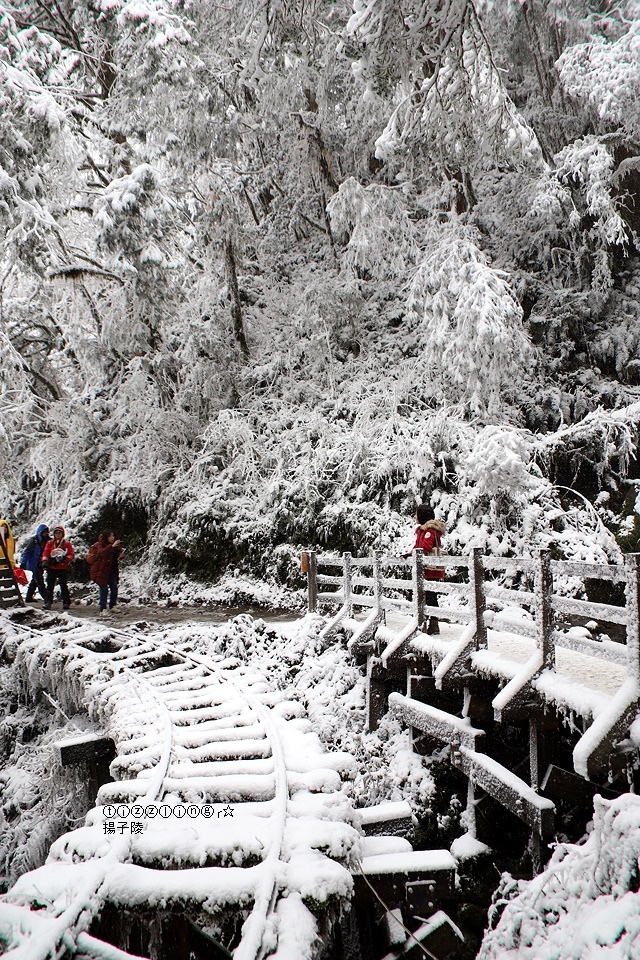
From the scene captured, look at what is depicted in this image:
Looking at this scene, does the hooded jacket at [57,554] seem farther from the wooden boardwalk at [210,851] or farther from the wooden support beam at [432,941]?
the wooden support beam at [432,941]

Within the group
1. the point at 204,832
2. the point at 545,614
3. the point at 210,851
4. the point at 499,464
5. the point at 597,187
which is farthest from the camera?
the point at 597,187

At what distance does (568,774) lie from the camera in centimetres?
555

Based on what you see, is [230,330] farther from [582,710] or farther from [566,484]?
[582,710]

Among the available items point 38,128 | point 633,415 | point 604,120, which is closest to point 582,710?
point 633,415

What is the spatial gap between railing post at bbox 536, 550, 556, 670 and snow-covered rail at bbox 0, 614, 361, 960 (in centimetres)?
242

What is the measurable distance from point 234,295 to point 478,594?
14.4 m

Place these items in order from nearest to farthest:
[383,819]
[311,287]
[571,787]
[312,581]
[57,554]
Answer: [383,819]
[571,787]
[312,581]
[57,554]
[311,287]

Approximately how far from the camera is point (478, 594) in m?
7.05

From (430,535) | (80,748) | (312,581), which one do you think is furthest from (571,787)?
(312,581)

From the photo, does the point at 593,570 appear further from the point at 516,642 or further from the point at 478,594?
the point at 516,642

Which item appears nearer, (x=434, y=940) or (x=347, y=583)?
(x=434, y=940)

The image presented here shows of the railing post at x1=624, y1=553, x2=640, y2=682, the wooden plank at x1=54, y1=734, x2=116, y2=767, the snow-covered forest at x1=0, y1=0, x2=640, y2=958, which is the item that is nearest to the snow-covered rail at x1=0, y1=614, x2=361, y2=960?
the wooden plank at x1=54, y1=734, x2=116, y2=767

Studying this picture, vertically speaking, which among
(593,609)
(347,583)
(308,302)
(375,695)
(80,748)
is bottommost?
(80,748)

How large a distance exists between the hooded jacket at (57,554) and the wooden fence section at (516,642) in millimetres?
7484
